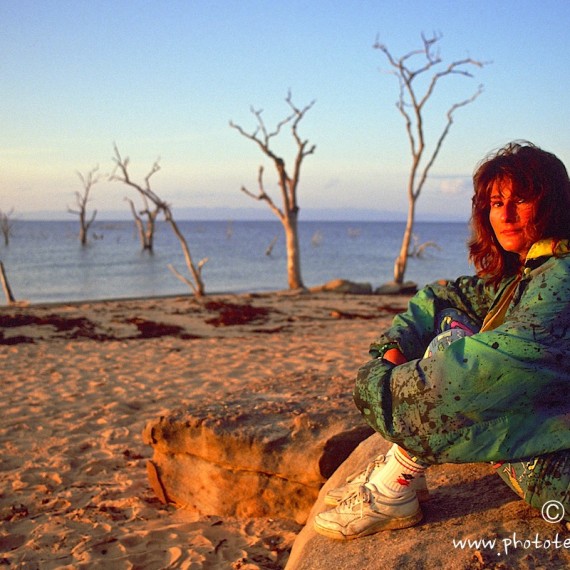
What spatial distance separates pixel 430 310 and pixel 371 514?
29.6 inches

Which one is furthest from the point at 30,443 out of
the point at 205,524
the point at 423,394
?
the point at 423,394

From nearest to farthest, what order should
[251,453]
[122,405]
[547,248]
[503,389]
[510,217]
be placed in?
[503,389], [547,248], [510,217], [251,453], [122,405]

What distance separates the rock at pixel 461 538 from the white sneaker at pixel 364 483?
0.06 metres

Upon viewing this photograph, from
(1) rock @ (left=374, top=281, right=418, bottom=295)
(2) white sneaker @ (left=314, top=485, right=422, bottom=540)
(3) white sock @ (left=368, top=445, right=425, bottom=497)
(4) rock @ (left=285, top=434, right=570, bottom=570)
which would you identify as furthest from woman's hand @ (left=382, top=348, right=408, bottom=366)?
(1) rock @ (left=374, top=281, right=418, bottom=295)

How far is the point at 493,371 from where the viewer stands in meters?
1.71

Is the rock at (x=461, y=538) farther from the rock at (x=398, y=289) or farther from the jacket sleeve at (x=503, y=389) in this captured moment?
the rock at (x=398, y=289)

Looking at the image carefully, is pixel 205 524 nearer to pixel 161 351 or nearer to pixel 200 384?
pixel 200 384

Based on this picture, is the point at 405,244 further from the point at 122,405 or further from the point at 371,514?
the point at 371,514

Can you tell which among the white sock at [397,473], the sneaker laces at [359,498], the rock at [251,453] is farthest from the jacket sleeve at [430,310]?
the rock at [251,453]

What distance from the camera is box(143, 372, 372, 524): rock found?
3223mm

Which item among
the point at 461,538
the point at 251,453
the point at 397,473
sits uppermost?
the point at 397,473

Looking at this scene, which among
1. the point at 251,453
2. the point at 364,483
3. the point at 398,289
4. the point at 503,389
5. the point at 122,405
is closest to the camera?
the point at 503,389

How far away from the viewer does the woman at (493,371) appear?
172 cm

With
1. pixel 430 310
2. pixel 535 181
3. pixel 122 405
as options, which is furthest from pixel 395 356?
pixel 122 405
